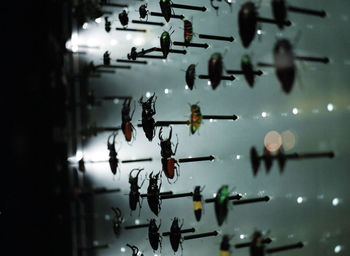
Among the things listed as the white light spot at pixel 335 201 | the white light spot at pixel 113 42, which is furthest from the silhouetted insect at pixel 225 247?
the white light spot at pixel 113 42

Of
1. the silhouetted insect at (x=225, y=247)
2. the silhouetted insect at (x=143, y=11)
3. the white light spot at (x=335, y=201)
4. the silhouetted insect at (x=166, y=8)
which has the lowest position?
the silhouetted insect at (x=225, y=247)

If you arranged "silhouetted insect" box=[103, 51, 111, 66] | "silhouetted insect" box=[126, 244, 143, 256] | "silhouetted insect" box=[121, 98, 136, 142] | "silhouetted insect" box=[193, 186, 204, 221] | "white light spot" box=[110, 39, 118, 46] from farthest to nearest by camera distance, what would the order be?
"white light spot" box=[110, 39, 118, 46] → "silhouetted insect" box=[103, 51, 111, 66] → "silhouetted insect" box=[126, 244, 143, 256] → "silhouetted insect" box=[121, 98, 136, 142] → "silhouetted insect" box=[193, 186, 204, 221]

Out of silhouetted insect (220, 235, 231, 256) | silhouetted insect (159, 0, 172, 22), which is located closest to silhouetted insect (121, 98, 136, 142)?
silhouetted insect (159, 0, 172, 22)

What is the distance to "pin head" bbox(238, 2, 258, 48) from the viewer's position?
9.66ft

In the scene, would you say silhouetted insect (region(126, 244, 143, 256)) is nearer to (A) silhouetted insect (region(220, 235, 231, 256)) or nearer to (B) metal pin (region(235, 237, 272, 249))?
(A) silhouetted insect (region(220, 235, 231, 256))

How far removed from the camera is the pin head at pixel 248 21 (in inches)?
116

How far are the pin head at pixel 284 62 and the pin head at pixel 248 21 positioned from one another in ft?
0.87

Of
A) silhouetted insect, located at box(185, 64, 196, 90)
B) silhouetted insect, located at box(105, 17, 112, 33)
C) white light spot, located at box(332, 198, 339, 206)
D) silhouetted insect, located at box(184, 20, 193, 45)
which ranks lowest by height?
white light spot, located at box(332, 198, 339, 206)

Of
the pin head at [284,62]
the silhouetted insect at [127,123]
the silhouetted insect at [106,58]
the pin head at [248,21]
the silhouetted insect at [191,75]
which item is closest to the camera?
the pin head at [284,62]

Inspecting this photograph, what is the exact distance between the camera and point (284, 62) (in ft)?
9.11

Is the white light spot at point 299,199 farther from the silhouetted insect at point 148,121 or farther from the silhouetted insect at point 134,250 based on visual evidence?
the silhouetted insect at point 134,250

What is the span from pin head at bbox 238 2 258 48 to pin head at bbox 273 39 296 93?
0.87ft

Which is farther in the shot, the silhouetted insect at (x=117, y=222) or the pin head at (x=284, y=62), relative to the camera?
the silhouetted insect at (x=117, y=222)

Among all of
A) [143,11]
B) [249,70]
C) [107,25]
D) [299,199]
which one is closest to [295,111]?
[249,70]
